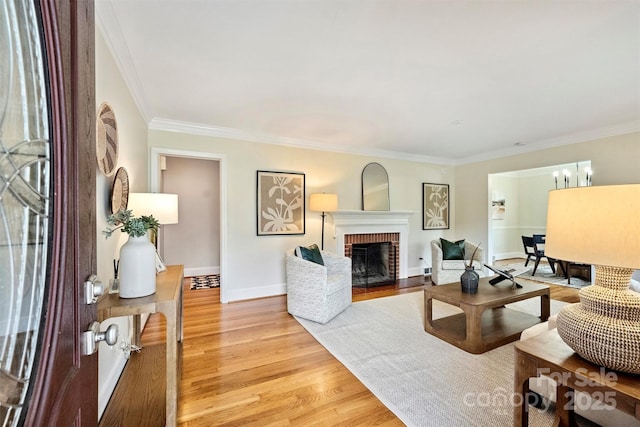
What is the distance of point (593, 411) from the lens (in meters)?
1.50

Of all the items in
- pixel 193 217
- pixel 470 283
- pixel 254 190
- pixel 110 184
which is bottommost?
pixel 470 283

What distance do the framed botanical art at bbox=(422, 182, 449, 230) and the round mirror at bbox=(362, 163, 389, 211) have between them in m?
1.00

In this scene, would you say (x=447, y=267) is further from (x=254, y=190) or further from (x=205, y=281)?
(x=205, y=281)

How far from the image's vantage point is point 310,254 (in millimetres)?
3471

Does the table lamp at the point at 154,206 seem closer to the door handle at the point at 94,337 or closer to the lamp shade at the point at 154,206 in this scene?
the lamp shade at the point at 154,206

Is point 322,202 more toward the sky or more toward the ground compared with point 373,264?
more toward the sky

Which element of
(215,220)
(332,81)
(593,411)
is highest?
(332,81)

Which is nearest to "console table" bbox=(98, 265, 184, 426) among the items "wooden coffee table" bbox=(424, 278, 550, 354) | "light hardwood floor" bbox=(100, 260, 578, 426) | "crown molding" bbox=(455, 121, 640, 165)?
"light hardwood floor" bbox=(100, 260, 578, 426)

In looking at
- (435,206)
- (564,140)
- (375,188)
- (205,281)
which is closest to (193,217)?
(205,281)

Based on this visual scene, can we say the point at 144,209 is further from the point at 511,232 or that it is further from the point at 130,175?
the point at 511,232

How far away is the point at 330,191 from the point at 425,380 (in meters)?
3.11

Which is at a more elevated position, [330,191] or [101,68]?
[101,68]

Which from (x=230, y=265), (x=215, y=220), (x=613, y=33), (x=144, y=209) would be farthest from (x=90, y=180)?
(x=215, y=220)

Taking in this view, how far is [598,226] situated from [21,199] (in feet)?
5.32
